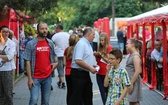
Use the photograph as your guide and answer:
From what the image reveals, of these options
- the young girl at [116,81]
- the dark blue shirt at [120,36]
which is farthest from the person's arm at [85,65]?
the dark blue shirt at [120,36]

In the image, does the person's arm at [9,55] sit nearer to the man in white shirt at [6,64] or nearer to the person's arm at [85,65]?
the man in white shirt at [6,64]

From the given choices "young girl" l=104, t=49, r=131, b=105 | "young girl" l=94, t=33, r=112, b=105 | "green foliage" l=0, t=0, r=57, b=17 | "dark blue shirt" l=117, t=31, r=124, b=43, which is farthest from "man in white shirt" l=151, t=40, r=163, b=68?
"dark blue shirt" l=117, t=31, r=124, b=43

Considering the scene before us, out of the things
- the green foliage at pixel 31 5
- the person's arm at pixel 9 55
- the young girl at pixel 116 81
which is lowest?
the young girl at pixel 116 81

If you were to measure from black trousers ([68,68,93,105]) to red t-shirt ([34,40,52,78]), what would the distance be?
520 mm

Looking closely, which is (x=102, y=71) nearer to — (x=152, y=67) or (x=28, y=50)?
(x=28, y=50)

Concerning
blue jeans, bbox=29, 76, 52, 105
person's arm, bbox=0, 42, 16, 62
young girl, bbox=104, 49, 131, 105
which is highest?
person's arm, bbox=0, 42, 16, 62

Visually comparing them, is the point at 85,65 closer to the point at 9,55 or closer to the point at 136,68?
the point at 136,68

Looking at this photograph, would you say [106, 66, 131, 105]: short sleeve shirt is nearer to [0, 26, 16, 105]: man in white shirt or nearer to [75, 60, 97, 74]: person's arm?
[75, 60, 97, 74]: person's arm

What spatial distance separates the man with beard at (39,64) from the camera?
789cm

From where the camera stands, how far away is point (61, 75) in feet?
44.6

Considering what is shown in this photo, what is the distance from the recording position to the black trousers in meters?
8.12

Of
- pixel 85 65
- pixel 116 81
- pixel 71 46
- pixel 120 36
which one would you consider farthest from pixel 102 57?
pixel 120 36

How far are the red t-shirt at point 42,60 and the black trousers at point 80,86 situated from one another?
520 millimetres

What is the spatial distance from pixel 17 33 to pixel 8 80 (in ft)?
26.6
